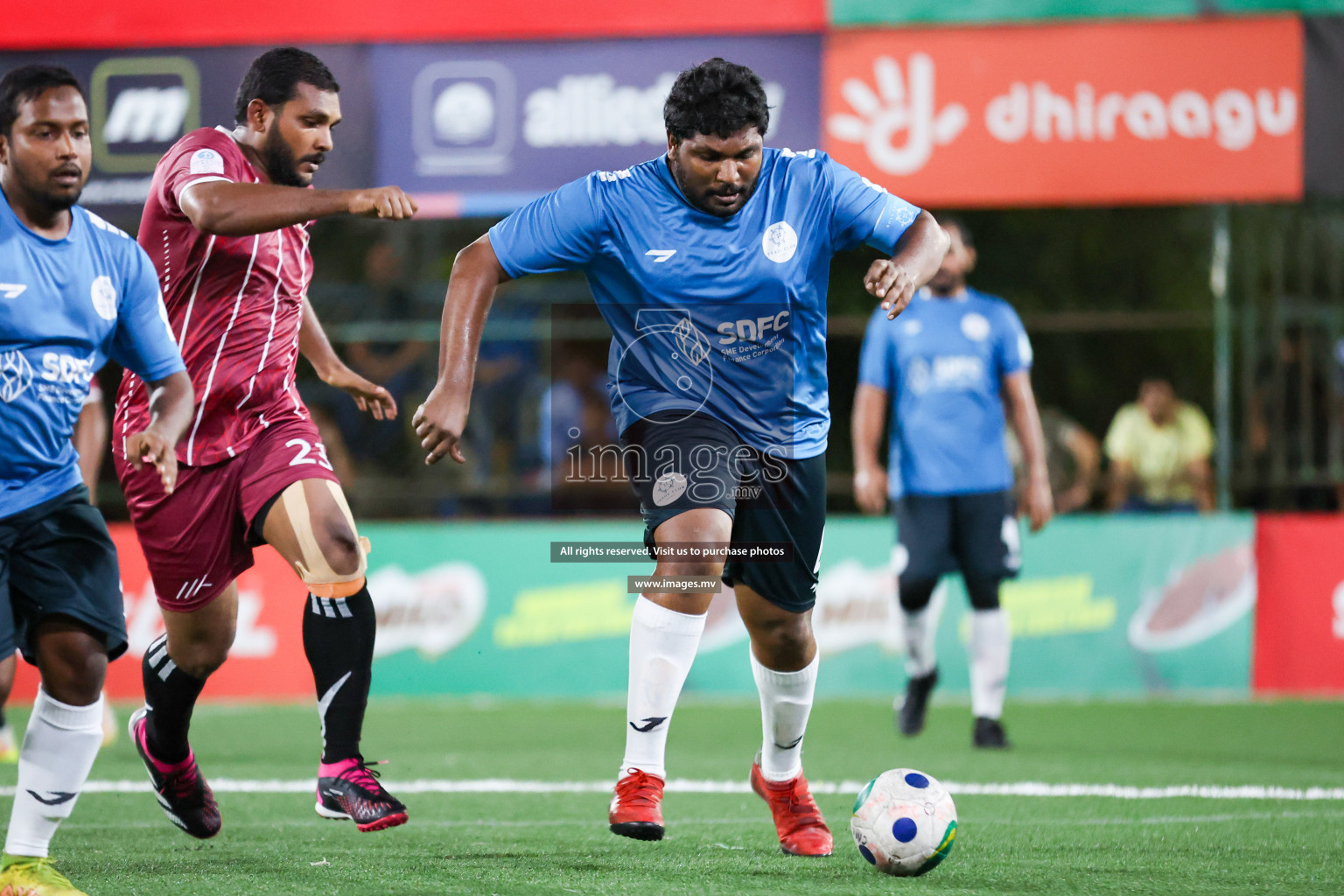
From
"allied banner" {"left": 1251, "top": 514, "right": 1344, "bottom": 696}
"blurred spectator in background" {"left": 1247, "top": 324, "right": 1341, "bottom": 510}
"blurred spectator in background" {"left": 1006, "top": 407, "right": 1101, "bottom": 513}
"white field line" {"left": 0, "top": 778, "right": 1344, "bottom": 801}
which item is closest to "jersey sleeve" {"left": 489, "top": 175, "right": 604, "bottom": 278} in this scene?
"white field line" {"left": 0, "top": 778, "right": 1344, "bottom": 801}

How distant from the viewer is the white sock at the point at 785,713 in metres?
4.86

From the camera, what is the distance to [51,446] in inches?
161

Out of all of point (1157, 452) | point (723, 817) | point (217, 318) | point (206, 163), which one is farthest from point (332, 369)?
point (1157, 452)

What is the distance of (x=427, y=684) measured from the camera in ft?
33.9

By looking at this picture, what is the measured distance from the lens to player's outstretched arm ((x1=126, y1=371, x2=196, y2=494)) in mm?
3869

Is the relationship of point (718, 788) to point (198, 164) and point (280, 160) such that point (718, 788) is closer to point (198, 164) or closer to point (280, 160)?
point (280, 160)

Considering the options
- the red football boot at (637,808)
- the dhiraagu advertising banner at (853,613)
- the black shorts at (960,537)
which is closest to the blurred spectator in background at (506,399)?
the dhiraagu advertising banner at (853,613)

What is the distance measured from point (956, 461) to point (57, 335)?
5.13m

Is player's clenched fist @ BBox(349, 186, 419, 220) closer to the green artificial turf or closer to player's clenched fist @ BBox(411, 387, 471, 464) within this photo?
player's clenched fist @ BBox(411, 387, 471, 464)

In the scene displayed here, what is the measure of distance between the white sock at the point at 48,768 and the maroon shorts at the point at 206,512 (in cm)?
77

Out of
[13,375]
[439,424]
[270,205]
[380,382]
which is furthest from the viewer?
[380,382]

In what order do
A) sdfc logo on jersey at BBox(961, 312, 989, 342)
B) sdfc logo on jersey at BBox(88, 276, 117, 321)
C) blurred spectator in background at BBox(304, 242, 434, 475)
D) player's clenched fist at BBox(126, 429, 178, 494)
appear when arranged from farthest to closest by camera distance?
blurred spectator in background at BBox(304, 242, 434, 475)
sdfc logo on jersey at BBox(961, 312, 989, 342)
sdfc logo on jersey at BBox(88, 276, 117, 321)
player's clenched fist at BBox(126, 429, 178, 494)

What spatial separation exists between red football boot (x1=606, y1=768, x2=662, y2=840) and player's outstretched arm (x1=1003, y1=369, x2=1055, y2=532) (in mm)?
4028

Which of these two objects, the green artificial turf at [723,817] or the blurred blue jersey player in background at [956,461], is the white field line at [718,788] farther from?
the blurred blue jersey player in background at [956,461]
